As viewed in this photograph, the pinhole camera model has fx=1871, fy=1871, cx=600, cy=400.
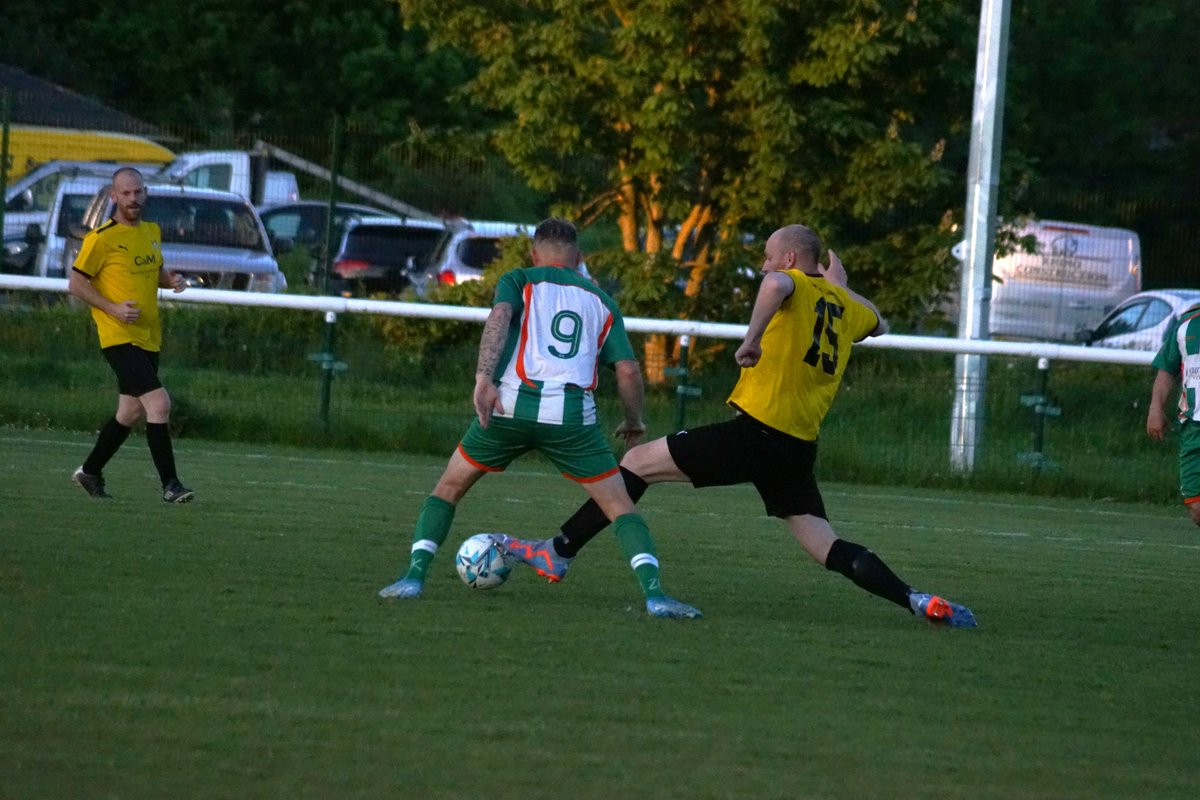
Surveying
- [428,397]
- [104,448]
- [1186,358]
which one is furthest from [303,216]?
[1186,358]

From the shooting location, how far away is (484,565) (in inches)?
314

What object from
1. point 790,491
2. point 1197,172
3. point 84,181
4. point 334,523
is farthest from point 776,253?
point 1197,172

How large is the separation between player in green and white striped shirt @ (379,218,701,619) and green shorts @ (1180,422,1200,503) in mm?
2912

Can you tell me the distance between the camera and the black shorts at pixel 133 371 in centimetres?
1062

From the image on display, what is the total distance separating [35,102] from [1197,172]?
1115 inches

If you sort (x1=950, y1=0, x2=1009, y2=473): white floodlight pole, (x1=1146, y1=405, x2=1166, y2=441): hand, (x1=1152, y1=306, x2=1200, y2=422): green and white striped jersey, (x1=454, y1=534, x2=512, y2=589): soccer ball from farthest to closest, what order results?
1. (x1=950, y1=0, x2=1009, y2=473): white floodlight pole
2. (x1=1146, y1=405, x2=1166, y2=441): hand
3. (x1=1152, y1=306, x2=1200, y2=422): green and white striped jersey
4. (x1=454, y1=534, x2=512, y2=589): soccer ball

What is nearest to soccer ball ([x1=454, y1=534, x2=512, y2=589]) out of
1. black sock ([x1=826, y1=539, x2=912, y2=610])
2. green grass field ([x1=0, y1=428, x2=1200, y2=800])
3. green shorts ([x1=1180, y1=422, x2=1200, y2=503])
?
green grass field ([x1=0, y1=428, x2=1200, y2=800])

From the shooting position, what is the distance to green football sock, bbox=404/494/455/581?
7602 mm

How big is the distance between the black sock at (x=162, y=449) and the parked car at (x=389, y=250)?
14141mm

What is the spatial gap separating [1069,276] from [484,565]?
770 inches

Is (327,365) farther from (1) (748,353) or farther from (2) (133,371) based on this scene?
(1) (748,353)

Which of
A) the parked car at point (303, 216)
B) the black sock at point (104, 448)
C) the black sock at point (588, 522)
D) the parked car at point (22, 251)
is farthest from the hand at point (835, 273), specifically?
the parked car at point (303, 216)

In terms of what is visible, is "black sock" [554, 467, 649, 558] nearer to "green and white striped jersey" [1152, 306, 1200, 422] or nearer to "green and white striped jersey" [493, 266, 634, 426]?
"green and white striped jersey" [493, 266, 634, 426]

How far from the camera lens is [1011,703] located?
6.24m
